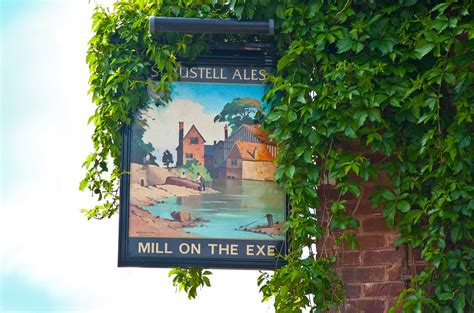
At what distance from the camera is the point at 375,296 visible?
27.4 feet

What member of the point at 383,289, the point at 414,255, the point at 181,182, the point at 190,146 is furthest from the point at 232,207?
the point at 414,255

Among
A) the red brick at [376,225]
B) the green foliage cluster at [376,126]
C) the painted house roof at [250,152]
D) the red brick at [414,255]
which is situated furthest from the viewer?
the painted house roof at [250,152]

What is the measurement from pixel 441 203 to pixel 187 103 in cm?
189

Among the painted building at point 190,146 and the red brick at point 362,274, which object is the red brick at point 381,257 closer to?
the red brick at point 362,274

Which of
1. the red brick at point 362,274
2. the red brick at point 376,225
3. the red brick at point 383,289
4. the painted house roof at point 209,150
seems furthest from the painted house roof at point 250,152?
the red brick at point 383,289

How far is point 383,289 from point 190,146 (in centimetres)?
162

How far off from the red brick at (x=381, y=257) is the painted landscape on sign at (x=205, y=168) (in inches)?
23.9

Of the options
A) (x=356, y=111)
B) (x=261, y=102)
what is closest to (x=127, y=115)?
(x=261, y=102)

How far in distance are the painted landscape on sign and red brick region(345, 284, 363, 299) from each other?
23.1 inches

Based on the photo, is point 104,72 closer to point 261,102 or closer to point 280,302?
point 261,102

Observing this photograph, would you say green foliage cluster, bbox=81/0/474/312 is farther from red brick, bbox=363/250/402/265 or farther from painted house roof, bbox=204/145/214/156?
painted house roof, bbox=204/145/214/156

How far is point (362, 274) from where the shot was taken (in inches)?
330

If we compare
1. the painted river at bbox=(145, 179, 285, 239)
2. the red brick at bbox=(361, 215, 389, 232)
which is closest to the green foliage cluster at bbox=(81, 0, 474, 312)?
the red brick at bbox=(361, 215, 389, 232)

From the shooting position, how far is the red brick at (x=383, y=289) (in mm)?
8344
